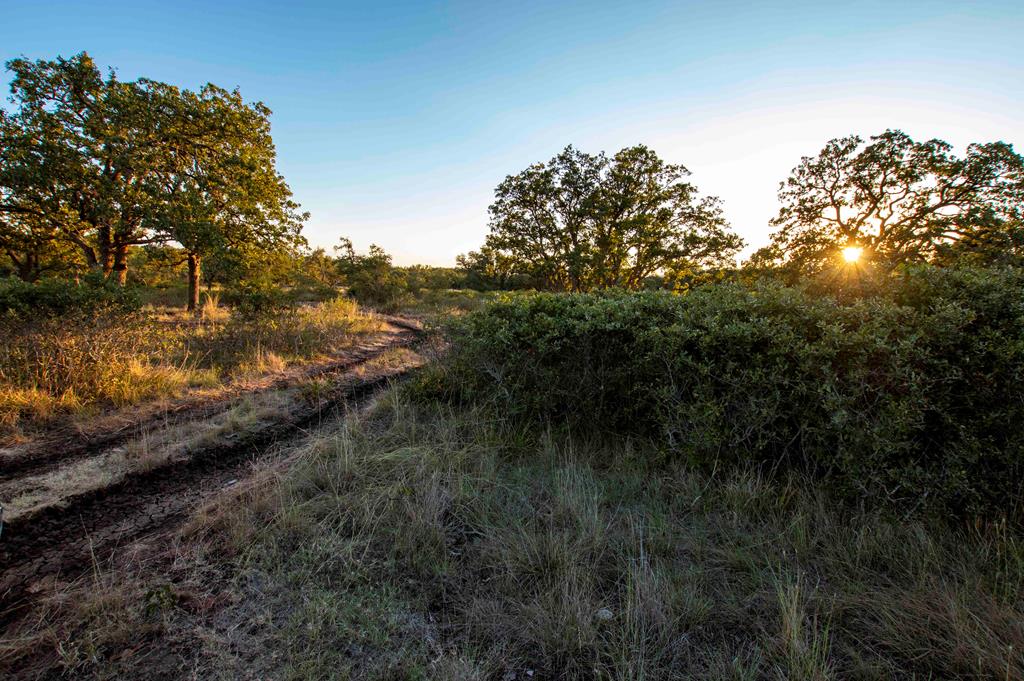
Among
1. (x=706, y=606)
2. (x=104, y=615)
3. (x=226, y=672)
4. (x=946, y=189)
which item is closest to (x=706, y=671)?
(x=706, y=606)

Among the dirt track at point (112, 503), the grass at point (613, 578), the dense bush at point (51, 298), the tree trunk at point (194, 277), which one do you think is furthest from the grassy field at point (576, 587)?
the tree trunk at point (194, 277)

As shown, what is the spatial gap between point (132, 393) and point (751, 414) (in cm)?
785

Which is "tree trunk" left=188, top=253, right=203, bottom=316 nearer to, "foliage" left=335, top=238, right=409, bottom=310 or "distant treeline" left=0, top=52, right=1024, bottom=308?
"distant treeline" left=0, top=52, right=1024, bottom=308

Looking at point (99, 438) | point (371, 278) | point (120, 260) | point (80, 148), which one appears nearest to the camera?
point (99, 438)

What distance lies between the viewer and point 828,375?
263 centimetres

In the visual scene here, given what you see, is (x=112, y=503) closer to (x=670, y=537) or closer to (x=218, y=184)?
(x=670, y=537)

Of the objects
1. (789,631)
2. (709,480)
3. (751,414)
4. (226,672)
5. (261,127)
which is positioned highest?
(261,127)

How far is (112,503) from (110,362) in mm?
3745

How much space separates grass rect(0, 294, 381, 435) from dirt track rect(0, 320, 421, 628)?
1019 mm

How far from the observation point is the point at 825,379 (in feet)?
8.84

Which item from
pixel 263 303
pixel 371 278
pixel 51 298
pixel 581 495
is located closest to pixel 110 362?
pixel 51 298

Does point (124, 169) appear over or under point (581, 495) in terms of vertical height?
over

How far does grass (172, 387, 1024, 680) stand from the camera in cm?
175

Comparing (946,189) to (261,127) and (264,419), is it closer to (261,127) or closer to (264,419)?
(264,419)
